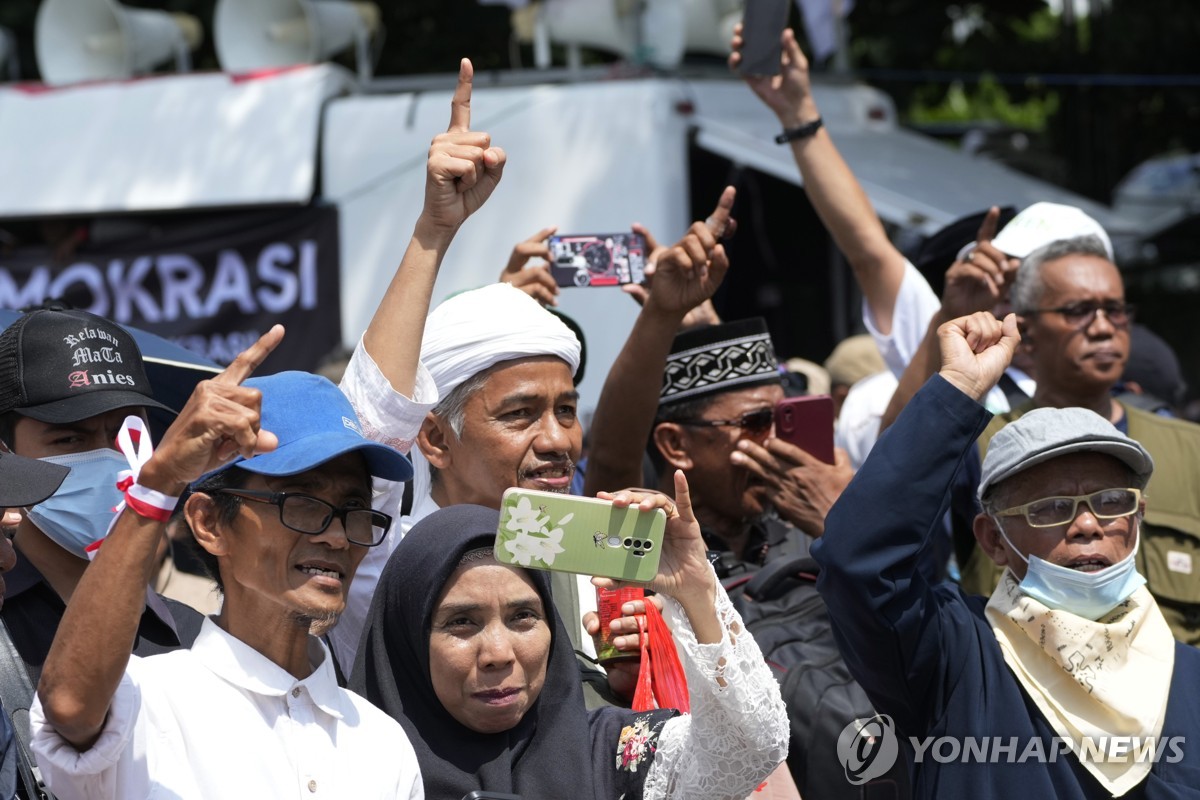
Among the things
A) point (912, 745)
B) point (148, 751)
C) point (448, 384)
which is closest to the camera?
point (148, 751)

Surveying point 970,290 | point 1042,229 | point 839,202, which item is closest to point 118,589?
point 970,290

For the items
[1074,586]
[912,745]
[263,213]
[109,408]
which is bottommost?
[263,213]

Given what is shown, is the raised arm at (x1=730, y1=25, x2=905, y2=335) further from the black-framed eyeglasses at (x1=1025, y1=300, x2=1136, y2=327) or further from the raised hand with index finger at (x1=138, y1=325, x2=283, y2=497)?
the raised hand with index finger at (x1=138, y1=325, x2=283, y2=497)

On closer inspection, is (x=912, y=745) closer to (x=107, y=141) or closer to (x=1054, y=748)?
(x=1054, y=748)

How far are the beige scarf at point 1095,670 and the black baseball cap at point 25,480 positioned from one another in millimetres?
1797

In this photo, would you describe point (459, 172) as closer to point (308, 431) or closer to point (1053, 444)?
point (308, 431)

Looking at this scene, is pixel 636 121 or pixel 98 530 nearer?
pixel 98 530

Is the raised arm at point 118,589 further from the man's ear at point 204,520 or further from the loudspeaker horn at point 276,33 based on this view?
the loudspeaker horn at point 276,33

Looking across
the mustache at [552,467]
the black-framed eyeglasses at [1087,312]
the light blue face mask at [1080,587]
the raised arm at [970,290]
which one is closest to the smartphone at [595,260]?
the raised arm at [970,290]

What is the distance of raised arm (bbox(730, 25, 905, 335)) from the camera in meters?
4.80

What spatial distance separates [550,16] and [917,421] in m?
6.06

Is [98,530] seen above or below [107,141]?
above

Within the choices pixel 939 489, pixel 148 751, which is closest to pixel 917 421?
pixel 939 489

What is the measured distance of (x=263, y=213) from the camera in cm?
864
